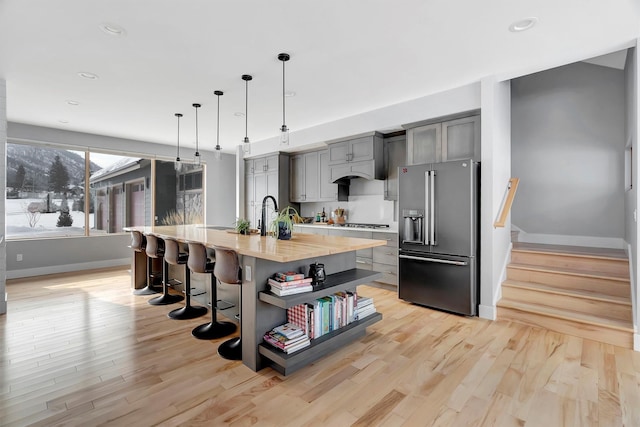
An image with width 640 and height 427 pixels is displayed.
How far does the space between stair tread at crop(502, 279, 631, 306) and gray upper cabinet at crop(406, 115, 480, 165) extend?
61.3 inches

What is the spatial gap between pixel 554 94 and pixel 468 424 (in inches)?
203

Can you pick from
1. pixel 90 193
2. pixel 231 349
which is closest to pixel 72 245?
pixel 90 193

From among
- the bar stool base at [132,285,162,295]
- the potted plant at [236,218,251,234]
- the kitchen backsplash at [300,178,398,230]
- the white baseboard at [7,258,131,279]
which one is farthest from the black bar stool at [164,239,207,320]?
the white baseboard at [7,258,131,279]

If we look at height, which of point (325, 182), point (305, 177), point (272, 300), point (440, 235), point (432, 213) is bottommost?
point (272, 300)

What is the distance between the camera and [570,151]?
480 centimetres

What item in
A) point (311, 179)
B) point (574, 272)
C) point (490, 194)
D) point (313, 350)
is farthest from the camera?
point (311, 179)

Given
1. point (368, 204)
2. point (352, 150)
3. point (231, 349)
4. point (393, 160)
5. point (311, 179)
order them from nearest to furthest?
point (231, 349) < point (393, 160) < point (352, 150) < point (368, 204) < point (311, 179)

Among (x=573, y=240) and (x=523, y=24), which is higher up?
(x=523, y=24)

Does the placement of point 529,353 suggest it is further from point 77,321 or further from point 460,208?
point 77,321

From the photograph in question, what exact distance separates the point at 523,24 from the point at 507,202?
1.89 m

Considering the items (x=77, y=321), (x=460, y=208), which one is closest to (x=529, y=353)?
(x=460, y=208)

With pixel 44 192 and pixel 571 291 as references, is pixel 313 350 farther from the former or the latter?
pixel 44 192

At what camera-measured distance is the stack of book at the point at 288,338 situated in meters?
2.37

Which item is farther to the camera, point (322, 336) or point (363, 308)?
point (363, 308)
